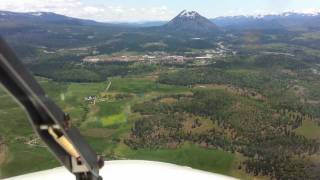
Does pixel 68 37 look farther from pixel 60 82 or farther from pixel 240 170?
pixel 240 170

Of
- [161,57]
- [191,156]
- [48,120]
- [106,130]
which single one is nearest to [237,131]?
[191,156]

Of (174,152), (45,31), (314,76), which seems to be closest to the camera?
(174,152)

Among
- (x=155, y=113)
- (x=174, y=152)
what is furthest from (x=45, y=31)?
(x=174, y=152)

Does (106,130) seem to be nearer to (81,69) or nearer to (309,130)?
(309,130)

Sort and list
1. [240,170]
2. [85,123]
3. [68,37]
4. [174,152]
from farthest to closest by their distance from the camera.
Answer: [68,37]
[85,123]
[174,152]
[240,170]

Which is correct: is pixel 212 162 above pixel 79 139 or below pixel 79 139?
below

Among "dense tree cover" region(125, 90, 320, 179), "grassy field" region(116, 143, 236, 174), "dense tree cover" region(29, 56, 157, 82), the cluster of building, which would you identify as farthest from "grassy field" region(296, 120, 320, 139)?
the cluster of building

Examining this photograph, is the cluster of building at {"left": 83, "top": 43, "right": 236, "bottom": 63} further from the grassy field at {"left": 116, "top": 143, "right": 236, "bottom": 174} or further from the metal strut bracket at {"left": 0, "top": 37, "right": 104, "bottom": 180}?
the metal strut bracket at {"left": 0, "top": 37, "right": 104, "bottom": 180}
